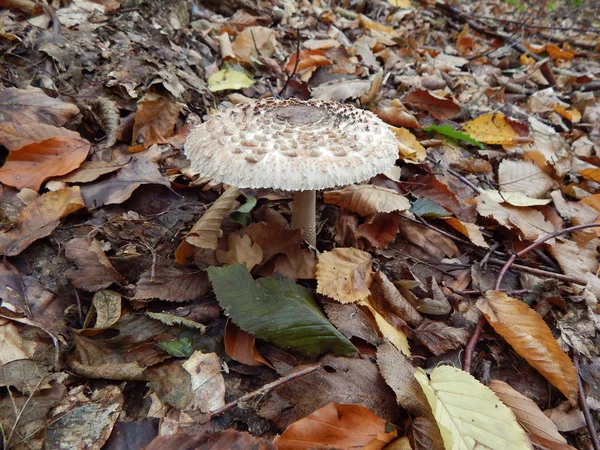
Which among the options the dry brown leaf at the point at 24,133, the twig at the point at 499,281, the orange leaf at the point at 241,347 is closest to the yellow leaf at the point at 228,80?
the dry brown leaf at the point at 24,133

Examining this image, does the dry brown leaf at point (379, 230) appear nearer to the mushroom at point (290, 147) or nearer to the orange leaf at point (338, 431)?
the mushroom at point (290, 147)

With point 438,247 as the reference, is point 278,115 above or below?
above

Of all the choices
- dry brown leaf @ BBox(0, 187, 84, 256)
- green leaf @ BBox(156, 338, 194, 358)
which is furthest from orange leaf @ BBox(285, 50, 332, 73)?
green leaf @ BBox(156, 338, 194, 358)

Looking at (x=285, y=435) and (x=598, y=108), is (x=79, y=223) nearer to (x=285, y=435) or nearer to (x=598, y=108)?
(x=285, y=435)

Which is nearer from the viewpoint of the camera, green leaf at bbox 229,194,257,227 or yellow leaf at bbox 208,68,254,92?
green leaf at bbox 229,194,257,227

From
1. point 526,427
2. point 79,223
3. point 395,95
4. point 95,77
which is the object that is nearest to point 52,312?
point 79,223

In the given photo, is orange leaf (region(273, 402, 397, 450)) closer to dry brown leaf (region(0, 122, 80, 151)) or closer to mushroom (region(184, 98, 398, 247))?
mushroom (region(184, 98, 398, 247))
